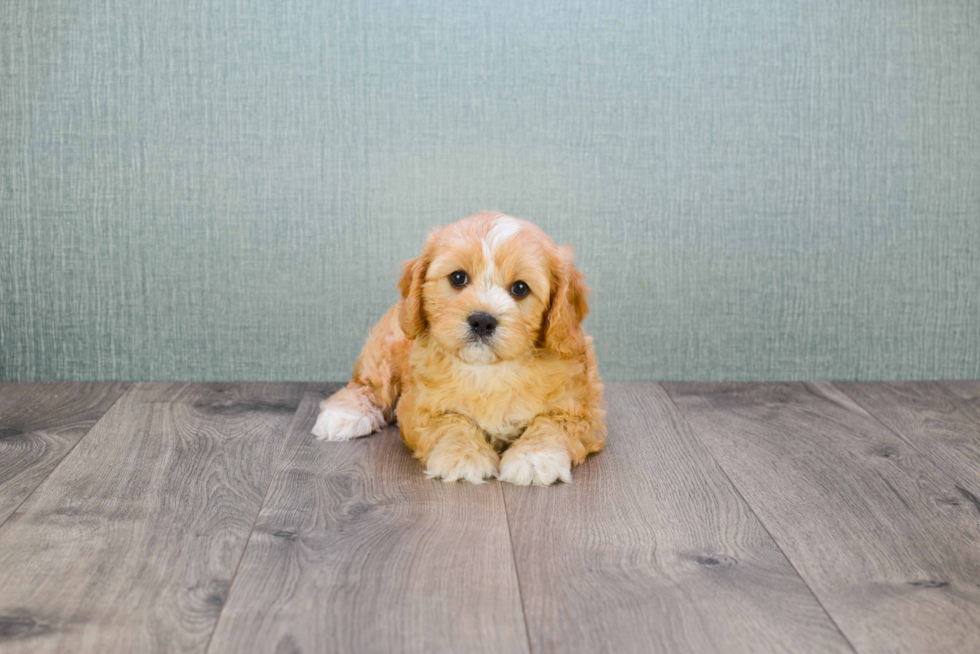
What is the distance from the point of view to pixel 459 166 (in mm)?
2676

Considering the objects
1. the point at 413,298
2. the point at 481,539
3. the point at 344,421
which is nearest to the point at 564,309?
the point at 413,298

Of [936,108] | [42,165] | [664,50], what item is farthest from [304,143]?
[936,108]

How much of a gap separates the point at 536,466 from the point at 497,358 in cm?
24

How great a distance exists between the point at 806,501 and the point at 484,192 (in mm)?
1320

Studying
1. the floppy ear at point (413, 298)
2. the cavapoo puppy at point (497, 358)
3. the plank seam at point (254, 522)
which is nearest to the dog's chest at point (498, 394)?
the cavapoo puppy at point (497, 358)

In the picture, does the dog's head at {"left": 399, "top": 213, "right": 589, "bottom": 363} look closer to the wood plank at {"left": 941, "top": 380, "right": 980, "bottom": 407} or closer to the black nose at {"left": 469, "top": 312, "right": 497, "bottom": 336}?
the black nose at {"left": 469, "top": 312, "right": 497, "bottom": 336}

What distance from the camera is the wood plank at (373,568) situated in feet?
4.29

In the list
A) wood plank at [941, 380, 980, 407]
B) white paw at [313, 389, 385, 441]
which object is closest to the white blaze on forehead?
white paw at [313, 389, 385, 441]

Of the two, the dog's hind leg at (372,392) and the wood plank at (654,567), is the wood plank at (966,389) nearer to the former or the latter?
the wood plank at (654,567)

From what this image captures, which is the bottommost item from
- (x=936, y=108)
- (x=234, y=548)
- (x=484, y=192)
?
(x=234, y=548)

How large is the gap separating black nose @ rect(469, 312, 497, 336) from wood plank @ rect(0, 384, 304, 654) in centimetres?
56

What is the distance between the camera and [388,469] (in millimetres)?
2004

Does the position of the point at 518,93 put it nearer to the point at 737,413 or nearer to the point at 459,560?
the point at 737,413

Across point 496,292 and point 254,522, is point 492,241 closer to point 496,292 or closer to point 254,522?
point 496,292
